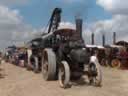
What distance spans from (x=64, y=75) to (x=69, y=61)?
3.33 feet

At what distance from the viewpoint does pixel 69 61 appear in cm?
1552

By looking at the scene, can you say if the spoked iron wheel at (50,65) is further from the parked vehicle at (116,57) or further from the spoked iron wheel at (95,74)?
the parked vehicle at (116,57)

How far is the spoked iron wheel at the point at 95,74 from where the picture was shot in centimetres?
1466

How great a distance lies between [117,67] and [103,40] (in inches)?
989

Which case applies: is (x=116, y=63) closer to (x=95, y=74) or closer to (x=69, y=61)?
(x=69, y=61)

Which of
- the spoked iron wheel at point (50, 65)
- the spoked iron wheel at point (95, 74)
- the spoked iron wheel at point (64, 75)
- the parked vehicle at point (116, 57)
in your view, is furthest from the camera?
the parked vehicle at point (116, 57)

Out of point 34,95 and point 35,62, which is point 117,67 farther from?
point 34,95

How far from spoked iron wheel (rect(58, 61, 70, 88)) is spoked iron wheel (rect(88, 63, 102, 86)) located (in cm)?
124

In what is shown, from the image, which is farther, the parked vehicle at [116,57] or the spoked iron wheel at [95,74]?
the parked vehicle at [116,57]

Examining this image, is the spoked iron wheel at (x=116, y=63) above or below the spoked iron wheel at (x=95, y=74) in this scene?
below

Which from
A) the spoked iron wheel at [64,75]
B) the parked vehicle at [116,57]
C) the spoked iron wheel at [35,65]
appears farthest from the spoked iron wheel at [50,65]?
the parked vehicle at [116,57]

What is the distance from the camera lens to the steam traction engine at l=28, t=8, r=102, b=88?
1472 cm

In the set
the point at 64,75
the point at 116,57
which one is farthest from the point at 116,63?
the point at 64,75

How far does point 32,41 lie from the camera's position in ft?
82.9
